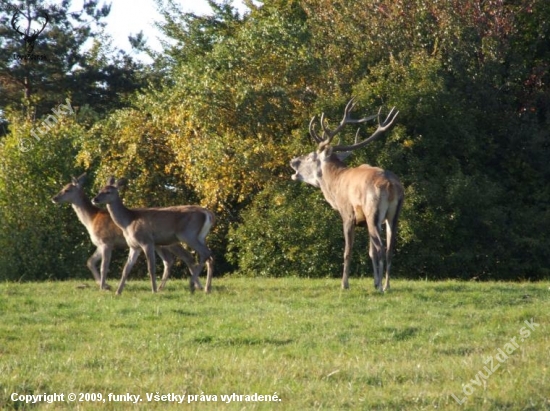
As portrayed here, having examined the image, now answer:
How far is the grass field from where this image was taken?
9.27 meters

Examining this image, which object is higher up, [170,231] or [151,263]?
[170,231]

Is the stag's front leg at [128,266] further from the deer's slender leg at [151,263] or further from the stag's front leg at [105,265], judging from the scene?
the stag's front leg at [105,265]

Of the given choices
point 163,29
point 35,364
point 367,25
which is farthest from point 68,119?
point 35,364

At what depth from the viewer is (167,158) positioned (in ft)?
92.9

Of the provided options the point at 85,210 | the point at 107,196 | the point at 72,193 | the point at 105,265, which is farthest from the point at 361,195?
the point at 72,193

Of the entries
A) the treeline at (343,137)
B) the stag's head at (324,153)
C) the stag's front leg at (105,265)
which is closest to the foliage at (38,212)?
the treeline at (343,137)

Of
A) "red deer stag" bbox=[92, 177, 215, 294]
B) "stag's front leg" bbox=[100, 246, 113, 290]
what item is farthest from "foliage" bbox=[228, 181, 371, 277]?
"red deer stag" bbox=[92, 177, 215, 294]

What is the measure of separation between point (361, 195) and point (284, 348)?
5524mm

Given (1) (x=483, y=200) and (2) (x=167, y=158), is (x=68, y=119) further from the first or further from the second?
(1) (x=483, y=200)

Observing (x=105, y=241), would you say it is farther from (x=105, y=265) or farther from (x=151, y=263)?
(x=151, y=263)

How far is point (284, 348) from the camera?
Answer: 11.4m

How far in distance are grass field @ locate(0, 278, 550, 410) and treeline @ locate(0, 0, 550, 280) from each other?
822 centimetres

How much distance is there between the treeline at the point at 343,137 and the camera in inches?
964

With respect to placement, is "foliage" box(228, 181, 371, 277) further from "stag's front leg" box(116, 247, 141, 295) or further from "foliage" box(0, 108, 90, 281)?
"stag's front leg" box(116, 247, 141, 295)
